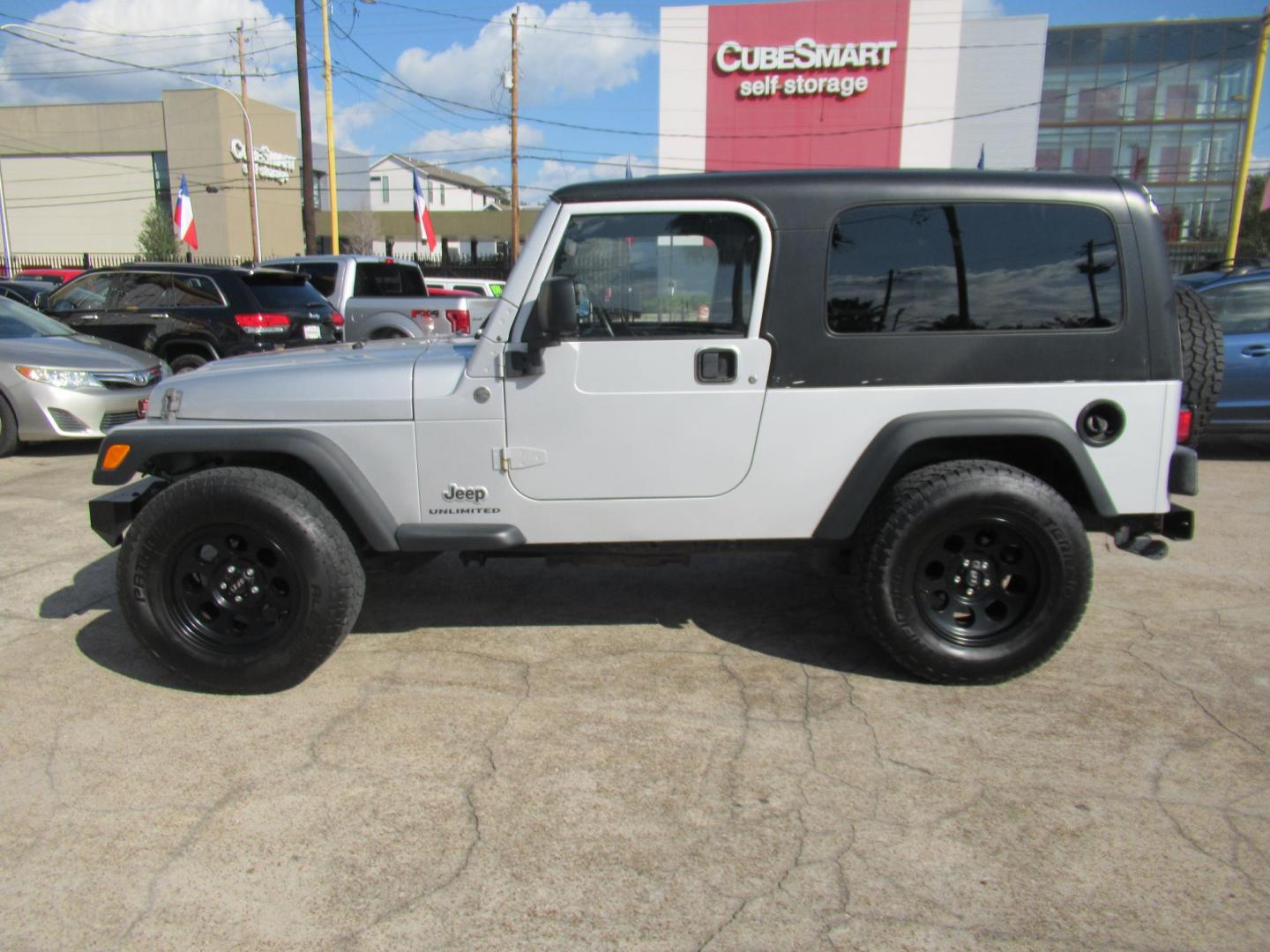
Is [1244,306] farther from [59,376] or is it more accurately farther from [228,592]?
[59,376]

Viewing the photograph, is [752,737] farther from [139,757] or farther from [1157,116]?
[1157,116]

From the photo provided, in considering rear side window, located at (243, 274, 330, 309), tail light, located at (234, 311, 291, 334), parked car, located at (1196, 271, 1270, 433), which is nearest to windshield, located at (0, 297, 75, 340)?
tail light, located at (234, 311, 291, 334)

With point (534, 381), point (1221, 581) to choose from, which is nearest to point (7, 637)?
point (534, 381)

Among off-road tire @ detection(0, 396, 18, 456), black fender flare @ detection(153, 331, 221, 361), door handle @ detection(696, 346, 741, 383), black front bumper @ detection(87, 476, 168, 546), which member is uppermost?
door handle @ detection(696, 346, 741, 383)

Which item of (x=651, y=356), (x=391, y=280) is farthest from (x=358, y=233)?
(x=651, y=356)

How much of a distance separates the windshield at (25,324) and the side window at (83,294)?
116cm

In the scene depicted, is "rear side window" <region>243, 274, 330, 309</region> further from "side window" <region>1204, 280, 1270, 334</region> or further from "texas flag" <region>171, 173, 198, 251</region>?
"texas flag" <region>171, 173, 198, 251</region>

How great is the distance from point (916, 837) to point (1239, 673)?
203cm

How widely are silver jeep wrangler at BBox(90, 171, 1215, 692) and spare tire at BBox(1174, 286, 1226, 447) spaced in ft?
0.41

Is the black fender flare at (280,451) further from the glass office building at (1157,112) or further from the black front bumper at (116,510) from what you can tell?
the glass office building at (1157,112)

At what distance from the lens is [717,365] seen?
136 inches

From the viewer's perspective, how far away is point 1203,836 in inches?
104

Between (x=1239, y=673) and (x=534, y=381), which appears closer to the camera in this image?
(x=534, y=381)

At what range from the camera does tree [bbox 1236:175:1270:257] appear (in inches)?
1553
